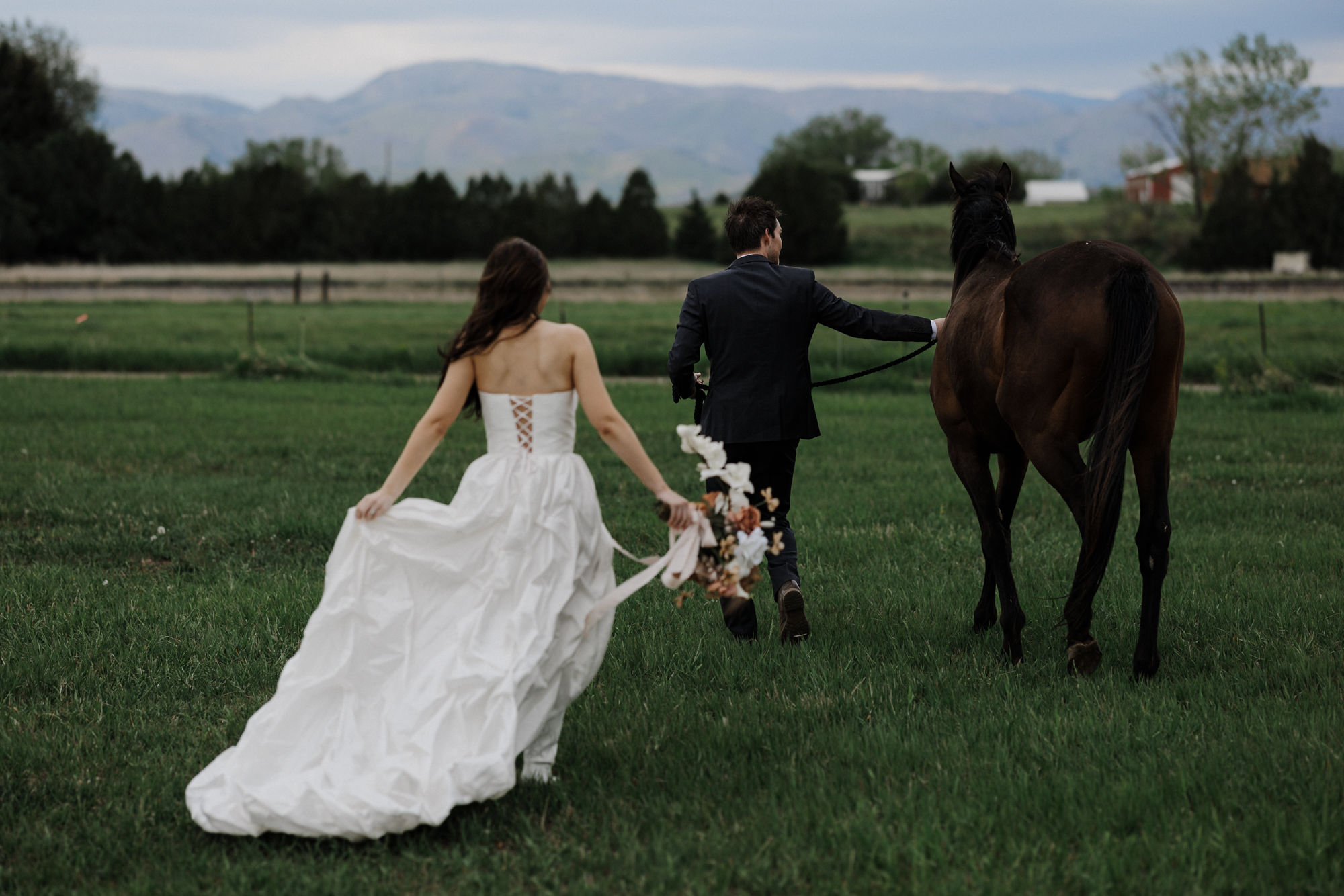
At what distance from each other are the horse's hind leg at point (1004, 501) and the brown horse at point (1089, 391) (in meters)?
0.48

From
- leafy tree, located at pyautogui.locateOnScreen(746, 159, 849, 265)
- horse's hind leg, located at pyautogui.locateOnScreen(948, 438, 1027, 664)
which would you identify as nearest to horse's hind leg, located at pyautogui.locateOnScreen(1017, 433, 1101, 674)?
horse's hind leg, located at pyautogui.locateOnScreen(948, 438, 1027, 664)

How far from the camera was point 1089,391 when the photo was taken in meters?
5.54

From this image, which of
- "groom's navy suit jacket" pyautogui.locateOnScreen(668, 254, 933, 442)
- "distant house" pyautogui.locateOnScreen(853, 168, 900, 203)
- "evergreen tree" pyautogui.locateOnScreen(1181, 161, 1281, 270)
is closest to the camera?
"groom's navy suit jacket" pyautogui.locateOnScreen(668, 254, 933, 442)

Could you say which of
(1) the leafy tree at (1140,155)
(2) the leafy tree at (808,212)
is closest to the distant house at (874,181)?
(1) the leafy tree at (1140,155)

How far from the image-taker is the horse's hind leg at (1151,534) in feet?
18.4

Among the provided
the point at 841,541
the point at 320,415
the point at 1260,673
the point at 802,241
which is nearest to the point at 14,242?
the point at 802,241

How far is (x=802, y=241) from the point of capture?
58.8m

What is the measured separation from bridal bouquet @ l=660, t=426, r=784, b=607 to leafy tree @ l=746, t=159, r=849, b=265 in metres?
54.0

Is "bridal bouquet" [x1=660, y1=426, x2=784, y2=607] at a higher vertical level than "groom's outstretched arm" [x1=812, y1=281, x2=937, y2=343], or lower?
lower

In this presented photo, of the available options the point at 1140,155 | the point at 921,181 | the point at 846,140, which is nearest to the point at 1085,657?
the point at 1140,155

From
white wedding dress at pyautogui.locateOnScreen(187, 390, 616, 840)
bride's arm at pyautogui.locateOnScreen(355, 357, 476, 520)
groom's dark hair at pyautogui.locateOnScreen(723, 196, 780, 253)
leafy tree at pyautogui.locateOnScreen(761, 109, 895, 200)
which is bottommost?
white wedding dress at pyautogui.locateOnScreen(187, 390, 616, 840)

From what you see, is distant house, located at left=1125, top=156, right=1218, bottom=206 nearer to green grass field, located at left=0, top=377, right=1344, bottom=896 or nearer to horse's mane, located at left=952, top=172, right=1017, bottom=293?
green grass field, located at left=0, top=377, right=1344, bottom=896

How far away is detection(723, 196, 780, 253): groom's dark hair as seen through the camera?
6.42 m

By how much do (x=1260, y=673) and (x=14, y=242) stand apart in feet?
196
